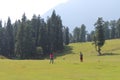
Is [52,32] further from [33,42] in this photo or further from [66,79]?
[66,79]

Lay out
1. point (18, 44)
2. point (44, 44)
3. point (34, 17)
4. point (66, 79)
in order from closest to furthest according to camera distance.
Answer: point (66, 79) → point (18, 44) → point (44, 44) → point (34, 17)

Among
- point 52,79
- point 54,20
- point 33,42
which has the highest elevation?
point 54,20

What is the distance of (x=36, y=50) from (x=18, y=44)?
27.8 feet

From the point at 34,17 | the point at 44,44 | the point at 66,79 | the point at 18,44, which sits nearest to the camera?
the point at 66,79

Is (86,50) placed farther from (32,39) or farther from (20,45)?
(20,45)

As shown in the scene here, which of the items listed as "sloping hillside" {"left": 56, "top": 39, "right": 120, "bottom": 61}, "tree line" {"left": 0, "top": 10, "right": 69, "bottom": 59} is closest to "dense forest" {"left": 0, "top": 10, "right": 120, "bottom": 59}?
"tree line" {"left": 0, "top": 10, "right": 69, "bottom": 59}

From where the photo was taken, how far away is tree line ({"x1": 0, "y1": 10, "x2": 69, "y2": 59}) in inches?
5955

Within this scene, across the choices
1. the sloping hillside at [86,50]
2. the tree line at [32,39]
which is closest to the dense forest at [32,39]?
the tree line at [32,39]

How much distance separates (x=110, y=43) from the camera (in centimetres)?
15725

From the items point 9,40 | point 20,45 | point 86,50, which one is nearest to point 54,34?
point 9,40

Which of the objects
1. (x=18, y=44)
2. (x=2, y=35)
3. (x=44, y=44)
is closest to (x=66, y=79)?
(x=18, y=44)

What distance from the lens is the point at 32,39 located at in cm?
15788

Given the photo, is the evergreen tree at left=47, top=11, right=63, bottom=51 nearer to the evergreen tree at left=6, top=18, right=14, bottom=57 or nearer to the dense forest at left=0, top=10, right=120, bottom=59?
the dense forest at left=0, top=10, right=120, bottom=59

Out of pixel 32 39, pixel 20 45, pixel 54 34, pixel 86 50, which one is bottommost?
pixel 86 50
